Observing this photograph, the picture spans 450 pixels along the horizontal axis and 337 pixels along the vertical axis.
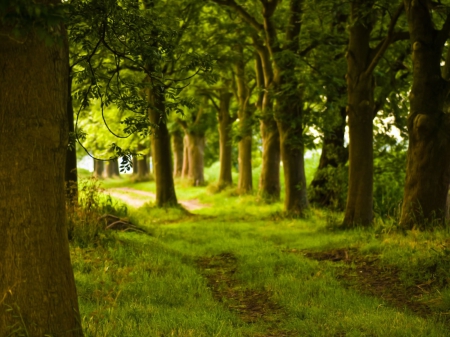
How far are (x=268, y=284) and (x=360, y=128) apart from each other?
20.4ft

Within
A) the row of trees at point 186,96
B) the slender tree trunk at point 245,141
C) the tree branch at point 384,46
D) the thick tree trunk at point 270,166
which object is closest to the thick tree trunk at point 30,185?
the row of trees at point 186,96

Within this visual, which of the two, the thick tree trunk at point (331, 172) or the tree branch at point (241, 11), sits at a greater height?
the tree branch at point (241, 11)

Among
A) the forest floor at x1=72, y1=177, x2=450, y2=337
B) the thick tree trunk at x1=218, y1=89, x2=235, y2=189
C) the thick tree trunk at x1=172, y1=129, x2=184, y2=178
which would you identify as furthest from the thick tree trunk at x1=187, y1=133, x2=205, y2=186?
the forest floor at x1=72, y1=177, x2=450, y2=337

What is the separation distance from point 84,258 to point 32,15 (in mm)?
5898

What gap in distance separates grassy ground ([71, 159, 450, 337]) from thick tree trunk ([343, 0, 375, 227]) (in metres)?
0.84

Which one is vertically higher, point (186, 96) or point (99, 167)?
point (186, 96)

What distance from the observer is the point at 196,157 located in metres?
32.9

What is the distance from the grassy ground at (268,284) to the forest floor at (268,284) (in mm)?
18

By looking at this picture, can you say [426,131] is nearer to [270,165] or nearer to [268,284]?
[268,284]

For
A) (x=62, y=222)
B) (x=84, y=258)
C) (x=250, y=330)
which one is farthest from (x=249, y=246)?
(x=62, y=222)

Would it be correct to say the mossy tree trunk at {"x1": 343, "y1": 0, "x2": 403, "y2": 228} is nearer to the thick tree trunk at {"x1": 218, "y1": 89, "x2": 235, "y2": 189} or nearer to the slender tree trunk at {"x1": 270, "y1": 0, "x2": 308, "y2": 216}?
the slender tree trunk at {"x1": 270, "y1": 0, "x2": 308, "y2": 216}

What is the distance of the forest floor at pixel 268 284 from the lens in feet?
17.0

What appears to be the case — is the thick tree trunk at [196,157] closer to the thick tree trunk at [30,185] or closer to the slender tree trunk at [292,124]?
the slender tree trunk at [292,124]

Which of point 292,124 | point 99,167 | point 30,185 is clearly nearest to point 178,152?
point 99,167
